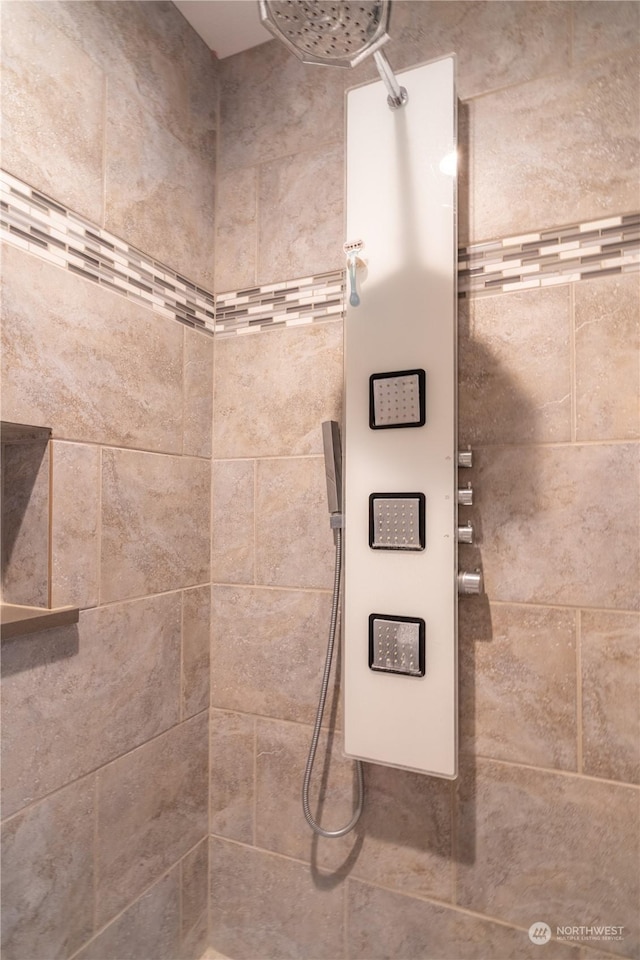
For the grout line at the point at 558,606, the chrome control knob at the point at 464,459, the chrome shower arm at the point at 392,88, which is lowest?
the grout line at the point at 558,606

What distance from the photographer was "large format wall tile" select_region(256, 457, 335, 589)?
1330mm

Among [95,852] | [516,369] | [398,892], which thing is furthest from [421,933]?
[516,369]

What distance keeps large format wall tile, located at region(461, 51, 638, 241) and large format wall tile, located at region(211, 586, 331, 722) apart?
0.97 metres

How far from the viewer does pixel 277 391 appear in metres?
1.40

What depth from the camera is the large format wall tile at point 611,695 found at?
1036 mm

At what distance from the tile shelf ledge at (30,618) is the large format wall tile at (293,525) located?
0.49m

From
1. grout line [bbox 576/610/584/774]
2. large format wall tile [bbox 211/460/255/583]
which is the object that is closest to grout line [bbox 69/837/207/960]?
large format wall tile [bbox 211/460/255/583]

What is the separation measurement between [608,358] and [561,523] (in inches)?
13.5

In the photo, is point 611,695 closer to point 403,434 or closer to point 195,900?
point 403,434

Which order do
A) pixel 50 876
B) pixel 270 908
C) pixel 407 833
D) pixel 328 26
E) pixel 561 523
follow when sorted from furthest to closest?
pixel 270 908
pixel 407 833
pixel 561 523
pixel 50 876
pixel 328 26

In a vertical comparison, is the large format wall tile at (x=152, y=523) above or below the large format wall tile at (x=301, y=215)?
below

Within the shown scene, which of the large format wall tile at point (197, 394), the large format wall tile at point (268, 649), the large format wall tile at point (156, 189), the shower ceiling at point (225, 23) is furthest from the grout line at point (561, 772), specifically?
the shower ceiling at point (225, 23)

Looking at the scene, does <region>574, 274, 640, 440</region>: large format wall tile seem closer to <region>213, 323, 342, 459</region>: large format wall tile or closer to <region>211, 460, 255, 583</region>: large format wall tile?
<region>213, 323, 342, 459</region>: large format wall tile

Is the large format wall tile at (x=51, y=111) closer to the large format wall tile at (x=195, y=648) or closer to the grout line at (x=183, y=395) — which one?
the grout line at (x=183, y=395)
